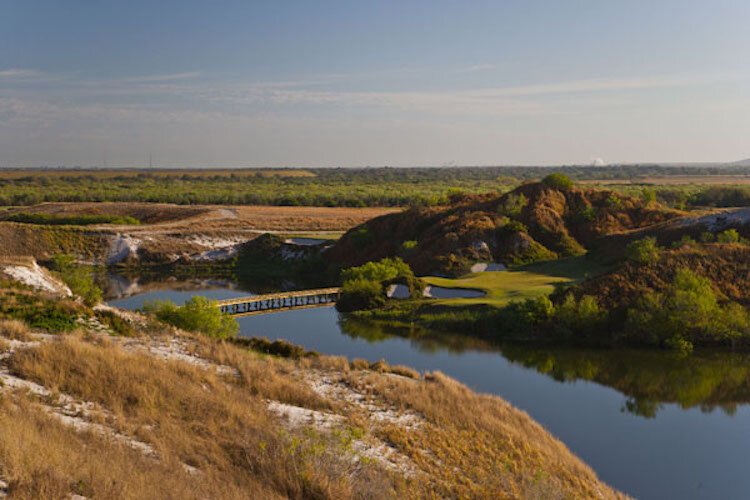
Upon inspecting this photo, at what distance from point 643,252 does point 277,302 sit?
1048 inches

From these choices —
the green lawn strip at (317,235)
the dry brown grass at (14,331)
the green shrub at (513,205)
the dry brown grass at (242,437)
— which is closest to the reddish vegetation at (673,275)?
the dry brown grass at (242,437)

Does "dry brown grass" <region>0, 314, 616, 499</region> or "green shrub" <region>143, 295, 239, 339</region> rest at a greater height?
"dry brown grass" <region>0, 314, 616, 499</region>

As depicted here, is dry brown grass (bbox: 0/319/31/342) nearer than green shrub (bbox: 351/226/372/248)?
Yes

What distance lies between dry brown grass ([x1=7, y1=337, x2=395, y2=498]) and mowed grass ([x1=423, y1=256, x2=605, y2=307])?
95.0 feet

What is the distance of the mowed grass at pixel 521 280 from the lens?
151 ft

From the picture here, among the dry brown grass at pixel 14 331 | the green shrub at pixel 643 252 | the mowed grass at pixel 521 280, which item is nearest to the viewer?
the dry brown grass at pixel 14 331

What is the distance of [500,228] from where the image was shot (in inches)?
2507

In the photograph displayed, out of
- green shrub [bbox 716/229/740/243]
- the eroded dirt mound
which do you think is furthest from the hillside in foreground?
the eroded dirt mound

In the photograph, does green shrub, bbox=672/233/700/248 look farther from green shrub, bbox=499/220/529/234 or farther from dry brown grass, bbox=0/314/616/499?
dry brown grass, bbox=0/314/616/499

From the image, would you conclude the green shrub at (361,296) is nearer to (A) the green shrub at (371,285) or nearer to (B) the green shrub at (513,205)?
(A) the green shrub at (371,285)

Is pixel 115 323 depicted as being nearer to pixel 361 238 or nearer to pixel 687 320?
pixel 687 320

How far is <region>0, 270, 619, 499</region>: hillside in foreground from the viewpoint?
11500 millimetres

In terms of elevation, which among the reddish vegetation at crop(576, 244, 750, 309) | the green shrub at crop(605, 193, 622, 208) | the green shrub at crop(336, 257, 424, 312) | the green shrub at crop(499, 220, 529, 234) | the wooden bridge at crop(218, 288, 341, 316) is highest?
the green shrub at crop(605, 193, 622, 208)

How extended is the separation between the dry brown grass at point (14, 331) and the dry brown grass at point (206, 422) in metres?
1.67
